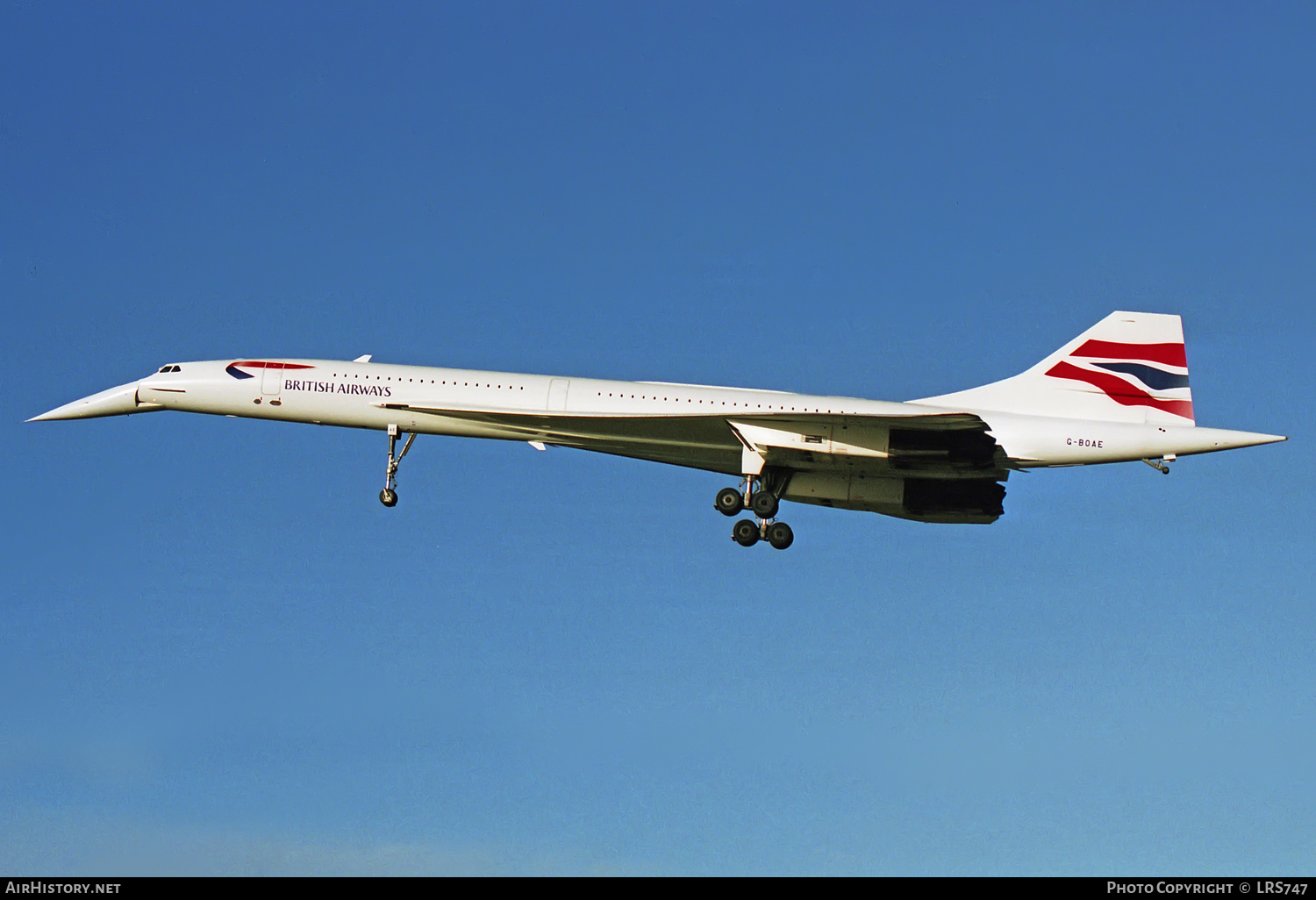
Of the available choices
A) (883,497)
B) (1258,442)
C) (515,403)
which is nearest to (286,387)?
(515,403)

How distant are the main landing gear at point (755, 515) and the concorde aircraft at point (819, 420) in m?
0.02

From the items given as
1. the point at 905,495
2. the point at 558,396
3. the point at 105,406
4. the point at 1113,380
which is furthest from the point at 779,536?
the point at 105,406

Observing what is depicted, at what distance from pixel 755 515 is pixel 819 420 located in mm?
1837

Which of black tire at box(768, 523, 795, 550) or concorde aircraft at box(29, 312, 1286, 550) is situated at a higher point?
concorde aircraft at box(29, 312, 1286, 550)

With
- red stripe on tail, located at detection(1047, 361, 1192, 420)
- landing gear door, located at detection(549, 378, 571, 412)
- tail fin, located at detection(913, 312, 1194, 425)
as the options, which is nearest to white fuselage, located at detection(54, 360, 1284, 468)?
landing gear door, located at detection(549, 378, 571, 412)

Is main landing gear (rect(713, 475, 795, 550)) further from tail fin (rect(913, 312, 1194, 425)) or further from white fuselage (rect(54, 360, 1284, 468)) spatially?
tail fin (rect(913, 312, 1194, 425))

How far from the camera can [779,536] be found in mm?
23656

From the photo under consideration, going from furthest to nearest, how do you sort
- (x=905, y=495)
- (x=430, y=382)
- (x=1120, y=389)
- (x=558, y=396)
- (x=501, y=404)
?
(x=905, y=495) < (x=430, y=382) < (x=501, y=404) < (x=558, y=396) < (x=1120, y=389)

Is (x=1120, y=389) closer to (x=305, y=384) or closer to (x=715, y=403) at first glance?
(x=715, y=403)

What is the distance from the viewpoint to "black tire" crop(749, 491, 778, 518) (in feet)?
77.5

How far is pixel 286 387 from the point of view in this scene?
2514 cm

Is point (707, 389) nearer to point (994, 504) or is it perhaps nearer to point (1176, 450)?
point (994, 504)

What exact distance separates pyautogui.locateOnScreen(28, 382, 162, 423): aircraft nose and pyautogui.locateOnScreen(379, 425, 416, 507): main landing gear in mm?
4330

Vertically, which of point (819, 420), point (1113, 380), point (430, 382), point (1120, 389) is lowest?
point (819, 420)
